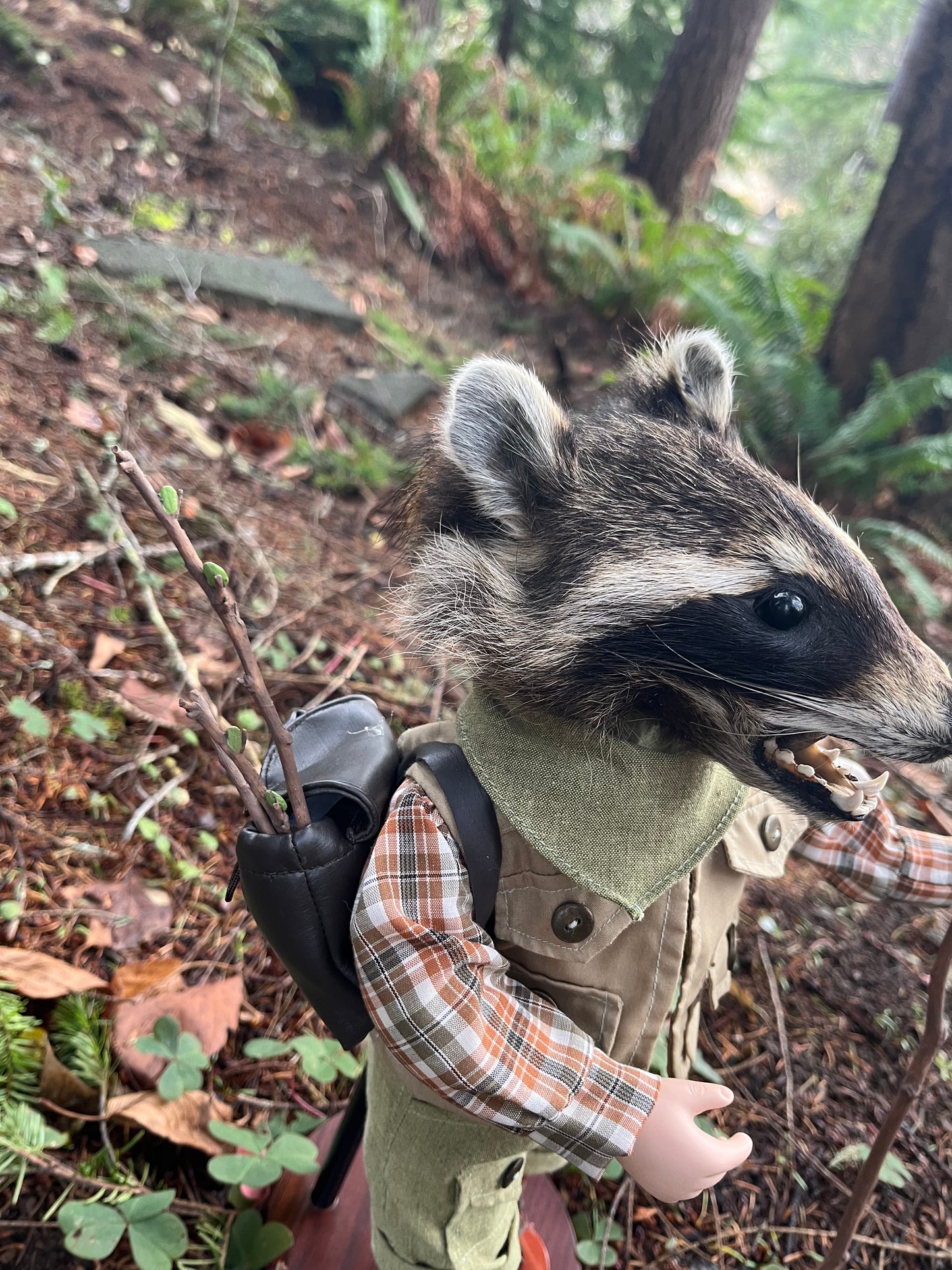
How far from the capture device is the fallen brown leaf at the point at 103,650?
7.91 feet

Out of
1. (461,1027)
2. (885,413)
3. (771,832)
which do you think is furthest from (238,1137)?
(885,413)

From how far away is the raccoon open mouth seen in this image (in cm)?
130

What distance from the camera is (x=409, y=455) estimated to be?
171 cm

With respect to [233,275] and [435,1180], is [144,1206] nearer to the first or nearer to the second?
[435,1180]

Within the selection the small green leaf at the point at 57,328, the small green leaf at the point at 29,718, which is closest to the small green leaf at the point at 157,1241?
the small green leaf at the point at 29,718

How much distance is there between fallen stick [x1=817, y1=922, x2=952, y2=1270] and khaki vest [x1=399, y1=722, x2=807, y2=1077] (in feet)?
1.11

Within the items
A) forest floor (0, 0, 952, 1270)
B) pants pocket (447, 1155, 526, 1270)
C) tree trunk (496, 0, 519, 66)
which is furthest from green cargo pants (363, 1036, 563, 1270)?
tree trunk (496, 0, 519, 66)

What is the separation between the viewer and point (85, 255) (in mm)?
4098

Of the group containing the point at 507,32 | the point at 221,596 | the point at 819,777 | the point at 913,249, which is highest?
the point at 507,32

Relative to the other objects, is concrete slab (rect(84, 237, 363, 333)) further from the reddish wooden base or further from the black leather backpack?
the reddish wooden base

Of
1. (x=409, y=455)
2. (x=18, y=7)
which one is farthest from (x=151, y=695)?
(x=18, y=7)

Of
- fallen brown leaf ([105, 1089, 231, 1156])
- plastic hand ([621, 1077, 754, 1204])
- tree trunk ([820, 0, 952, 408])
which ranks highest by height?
tree trunk ([820, 0, 952, 408])

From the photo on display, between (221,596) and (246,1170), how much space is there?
1262mm

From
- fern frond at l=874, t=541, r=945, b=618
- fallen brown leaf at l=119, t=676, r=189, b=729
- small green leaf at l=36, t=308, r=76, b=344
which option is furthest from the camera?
fern frond at l=874, t=541, r=945, b=618
